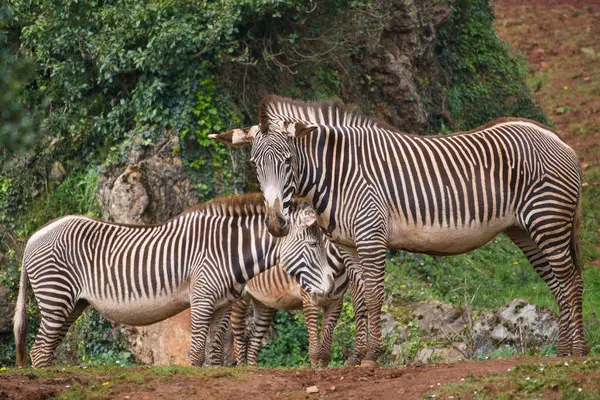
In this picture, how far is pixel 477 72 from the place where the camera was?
69.2 feet

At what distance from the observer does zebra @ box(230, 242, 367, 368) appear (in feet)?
39.1

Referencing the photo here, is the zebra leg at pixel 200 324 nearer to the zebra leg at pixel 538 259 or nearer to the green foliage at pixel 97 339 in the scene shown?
the zebra leg at pixel 538 259

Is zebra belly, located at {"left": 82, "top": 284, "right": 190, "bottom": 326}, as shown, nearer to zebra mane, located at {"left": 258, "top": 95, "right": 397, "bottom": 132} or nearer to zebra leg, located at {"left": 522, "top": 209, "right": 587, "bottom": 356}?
zebra mane, located at {"left": 258, "top": 95, "right": 397, "bottom": 132}

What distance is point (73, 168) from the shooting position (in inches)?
645

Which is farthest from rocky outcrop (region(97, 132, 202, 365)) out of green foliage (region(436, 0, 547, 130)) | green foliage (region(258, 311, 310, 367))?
green foliage (region(436, 0, 547, 130))

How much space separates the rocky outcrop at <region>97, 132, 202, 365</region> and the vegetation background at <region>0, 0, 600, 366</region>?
0.57 feet

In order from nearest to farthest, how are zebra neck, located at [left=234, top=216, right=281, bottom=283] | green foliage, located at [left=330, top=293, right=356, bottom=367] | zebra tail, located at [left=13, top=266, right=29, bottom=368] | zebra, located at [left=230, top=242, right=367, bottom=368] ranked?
1. zebra tail, located at [left=13, top=266, right=29, bottom=368]
2. zebra neck, located at [left=234, top=216, right=281, bottom=283]
3. zebra, located at [left=230, top=242, right=367, bottom=368]
4. green foliage, located at [left=330, top=293, right=356, bottom=367]

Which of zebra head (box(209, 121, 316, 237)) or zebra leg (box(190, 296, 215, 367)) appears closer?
zebra head (box(209, 121, 316, 237))

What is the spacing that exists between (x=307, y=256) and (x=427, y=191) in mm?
2457

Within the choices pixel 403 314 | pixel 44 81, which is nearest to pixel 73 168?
pixel 44 81

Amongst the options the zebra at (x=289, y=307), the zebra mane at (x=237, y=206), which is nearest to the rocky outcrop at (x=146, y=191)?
the zebra at (x=289, y=307)

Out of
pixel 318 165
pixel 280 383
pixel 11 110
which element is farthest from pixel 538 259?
pixel 11 110

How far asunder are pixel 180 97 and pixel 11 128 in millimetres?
7226

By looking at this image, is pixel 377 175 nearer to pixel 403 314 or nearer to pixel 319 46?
pixel 403 314
